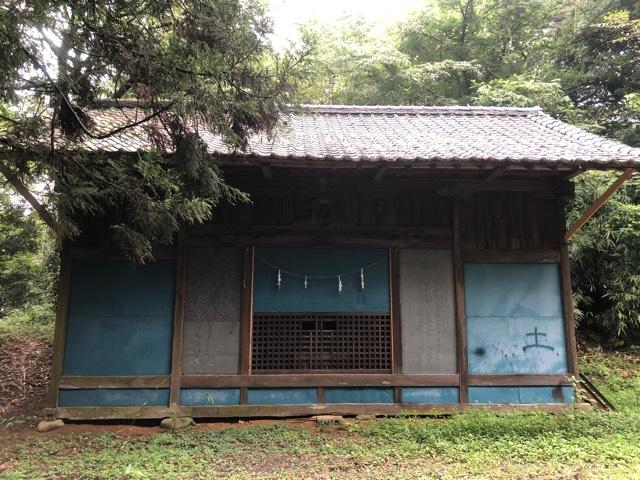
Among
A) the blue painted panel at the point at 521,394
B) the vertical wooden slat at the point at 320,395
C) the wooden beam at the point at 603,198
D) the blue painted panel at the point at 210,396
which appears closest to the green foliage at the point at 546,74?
the wooden beam at the point at 603,198

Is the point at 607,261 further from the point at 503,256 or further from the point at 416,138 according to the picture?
the point at 416,138

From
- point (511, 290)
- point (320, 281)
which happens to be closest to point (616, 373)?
point (511, 290)

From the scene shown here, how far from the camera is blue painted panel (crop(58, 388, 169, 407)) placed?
6.23m

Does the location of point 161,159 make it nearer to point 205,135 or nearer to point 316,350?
point 205,135

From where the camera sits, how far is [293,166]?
231 inches

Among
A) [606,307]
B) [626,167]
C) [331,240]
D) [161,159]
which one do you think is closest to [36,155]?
[161,159]

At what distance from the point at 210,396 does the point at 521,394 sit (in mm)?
4583

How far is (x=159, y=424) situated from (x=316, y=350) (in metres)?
2.46

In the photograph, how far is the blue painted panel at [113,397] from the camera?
6230 millimetres

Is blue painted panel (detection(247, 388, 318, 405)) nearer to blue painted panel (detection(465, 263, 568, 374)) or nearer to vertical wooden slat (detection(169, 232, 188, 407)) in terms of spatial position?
vertical wooden slat (detection(169, 232, 188, 407))

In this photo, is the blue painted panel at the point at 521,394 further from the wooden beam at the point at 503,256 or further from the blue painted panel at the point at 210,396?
the blue painted panel at the point at 210,396

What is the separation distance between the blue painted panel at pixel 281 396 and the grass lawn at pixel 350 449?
0.96 feet

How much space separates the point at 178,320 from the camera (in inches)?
254

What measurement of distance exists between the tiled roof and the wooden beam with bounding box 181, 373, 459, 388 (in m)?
3.14
